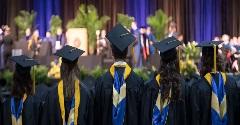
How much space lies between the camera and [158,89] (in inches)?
203

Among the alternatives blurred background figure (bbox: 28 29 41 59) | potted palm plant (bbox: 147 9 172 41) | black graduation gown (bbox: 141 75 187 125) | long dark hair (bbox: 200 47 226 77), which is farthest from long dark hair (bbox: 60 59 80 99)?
potted palm plant (bbox: 147 9 172 41)

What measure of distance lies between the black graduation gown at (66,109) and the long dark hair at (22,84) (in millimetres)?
229

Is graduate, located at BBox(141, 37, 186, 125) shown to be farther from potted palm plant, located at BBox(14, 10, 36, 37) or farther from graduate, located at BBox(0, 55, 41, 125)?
potted palm plant, located at BBox(14, 10, 36, 37)

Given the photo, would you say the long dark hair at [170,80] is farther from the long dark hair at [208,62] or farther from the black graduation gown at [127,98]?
the long dark hair at [208,62]

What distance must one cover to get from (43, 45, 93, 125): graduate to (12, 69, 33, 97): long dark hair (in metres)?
0.24

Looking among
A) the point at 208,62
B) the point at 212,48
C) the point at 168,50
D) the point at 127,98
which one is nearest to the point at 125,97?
the point at 127,98

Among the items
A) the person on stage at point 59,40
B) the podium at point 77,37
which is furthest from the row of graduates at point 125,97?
the person on stage at point 59,40

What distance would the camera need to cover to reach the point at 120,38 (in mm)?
5344

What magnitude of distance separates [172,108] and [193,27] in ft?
64.8

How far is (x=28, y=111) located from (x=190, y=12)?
2014cm

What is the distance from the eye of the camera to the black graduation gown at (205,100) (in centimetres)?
528

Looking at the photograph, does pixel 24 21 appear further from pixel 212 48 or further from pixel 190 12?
pixel 212 48

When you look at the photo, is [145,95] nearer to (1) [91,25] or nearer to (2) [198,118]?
(2) [198,118]

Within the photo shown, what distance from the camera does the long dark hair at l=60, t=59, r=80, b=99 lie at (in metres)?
5.06
